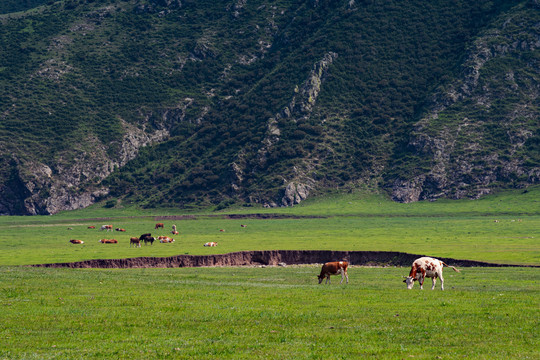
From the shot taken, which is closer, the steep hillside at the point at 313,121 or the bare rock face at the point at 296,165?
the bare rock face at the point at 296,165

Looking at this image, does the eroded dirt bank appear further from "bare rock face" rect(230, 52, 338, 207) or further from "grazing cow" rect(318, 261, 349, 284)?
"bare rock face" rect(230, 52, 338, 207)

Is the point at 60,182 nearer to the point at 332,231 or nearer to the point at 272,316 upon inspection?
the point at 332,231

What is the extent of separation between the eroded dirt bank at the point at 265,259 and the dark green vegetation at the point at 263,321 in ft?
77.7

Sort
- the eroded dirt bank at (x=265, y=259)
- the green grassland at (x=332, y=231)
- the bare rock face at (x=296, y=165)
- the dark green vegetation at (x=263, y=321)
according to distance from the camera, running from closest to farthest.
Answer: the dark green vegetation at (x=263, y=321) < the eroded dirt bank at (x=265, y=259) < the green grassland at (x=332, y=231) < the bare rock face at (x=296, y=165)

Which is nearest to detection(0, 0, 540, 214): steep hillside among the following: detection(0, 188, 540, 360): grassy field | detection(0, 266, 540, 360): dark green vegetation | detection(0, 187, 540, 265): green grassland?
detection(0, 187, 540, 265): green grassland

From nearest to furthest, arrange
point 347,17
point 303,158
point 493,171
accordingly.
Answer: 1. point 493,171
2. point 303,158
3. point 347,17

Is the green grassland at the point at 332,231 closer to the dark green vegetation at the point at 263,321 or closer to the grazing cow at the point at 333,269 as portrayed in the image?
the grazing cow at the point at 333,269

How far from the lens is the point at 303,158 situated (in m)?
158

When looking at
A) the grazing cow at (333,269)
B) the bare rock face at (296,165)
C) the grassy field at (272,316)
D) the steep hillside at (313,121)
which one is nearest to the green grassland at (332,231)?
the bare rock face at (296,165)

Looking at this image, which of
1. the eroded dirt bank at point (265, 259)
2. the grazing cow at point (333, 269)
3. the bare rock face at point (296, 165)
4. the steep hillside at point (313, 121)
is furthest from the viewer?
the steep hillside at point (313, 121)

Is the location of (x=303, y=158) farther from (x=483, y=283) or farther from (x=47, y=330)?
(x=47, y=330)

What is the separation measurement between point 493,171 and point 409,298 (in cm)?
12367

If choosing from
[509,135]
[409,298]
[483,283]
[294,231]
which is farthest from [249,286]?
[509,135]

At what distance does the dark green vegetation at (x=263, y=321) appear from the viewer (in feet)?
59.5
